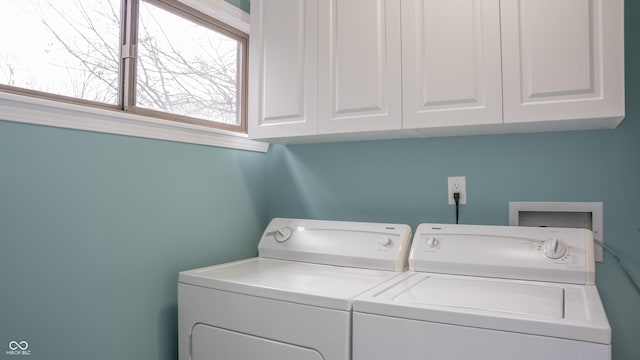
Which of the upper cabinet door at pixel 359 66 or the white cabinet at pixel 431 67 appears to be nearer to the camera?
the white cabinet at pixel 431 67

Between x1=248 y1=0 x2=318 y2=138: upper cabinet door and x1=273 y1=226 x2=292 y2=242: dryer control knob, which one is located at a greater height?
x1=248 y1=0 x2=318 y2=138: upper cabinet door

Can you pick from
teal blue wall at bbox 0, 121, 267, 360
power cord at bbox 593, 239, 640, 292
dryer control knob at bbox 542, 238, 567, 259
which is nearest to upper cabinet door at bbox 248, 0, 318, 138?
teal blue wall at bbox 0, 121, 267, 360

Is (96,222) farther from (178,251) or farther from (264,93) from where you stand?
(264,93)

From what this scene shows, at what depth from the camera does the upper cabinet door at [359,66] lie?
1637 mm

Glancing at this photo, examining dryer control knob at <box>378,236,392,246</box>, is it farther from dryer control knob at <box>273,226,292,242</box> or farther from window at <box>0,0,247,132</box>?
window at <box>0,0,247,132</box>

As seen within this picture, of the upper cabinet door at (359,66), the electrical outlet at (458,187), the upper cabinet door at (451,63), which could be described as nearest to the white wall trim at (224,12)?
the upper cabinet door at (359,66)

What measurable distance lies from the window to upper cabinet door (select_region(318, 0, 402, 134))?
0.64 meters

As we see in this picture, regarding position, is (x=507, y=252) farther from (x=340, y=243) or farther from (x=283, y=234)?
(x=283, y=234)

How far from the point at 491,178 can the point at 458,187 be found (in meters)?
0.14

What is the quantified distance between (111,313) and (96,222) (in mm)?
345

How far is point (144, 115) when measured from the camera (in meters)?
1.73

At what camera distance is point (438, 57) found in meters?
1.54

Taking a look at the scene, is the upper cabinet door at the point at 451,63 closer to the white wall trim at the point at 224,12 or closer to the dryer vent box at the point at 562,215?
the dryer vent box at the point at 562,215

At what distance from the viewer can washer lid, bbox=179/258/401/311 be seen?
1.32 metres
